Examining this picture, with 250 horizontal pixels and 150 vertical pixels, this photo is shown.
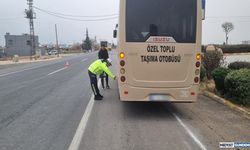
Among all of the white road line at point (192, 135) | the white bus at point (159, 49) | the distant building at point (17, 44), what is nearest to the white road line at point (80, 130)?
the white bus at point (159, 49)

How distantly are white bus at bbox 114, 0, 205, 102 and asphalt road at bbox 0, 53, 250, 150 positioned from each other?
706 mm

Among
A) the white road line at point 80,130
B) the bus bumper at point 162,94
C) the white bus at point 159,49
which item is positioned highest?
the white bus at point 159,49

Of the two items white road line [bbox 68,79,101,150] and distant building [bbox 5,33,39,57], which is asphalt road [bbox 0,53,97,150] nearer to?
white road line [bbox 68,79,101,150]

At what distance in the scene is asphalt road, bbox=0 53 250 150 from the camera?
698 centimetres

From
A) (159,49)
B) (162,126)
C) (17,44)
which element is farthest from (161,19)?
(17,44)

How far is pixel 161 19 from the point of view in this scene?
9.58 metres

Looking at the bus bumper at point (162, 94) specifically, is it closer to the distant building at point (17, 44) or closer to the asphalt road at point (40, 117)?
the asphalt road at point (40, 117)

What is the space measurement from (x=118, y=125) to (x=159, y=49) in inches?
90.2

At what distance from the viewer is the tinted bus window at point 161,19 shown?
31.0ft

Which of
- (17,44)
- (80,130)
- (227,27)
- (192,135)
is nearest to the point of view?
(192,135)

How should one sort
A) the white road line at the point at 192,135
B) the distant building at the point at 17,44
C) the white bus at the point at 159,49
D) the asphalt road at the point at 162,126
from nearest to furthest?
the white road line at the point at 192,135 → the asphalt road at the point at 162,126 → the white bus at the point at 159,49 → the distant building at the point at 17,44

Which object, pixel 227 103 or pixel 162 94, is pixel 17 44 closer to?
pixel 227 103

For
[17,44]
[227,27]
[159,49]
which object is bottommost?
[159,49]

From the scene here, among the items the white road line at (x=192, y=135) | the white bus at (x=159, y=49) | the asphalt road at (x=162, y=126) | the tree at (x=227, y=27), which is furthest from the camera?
the tree at (x=227, y=27)
